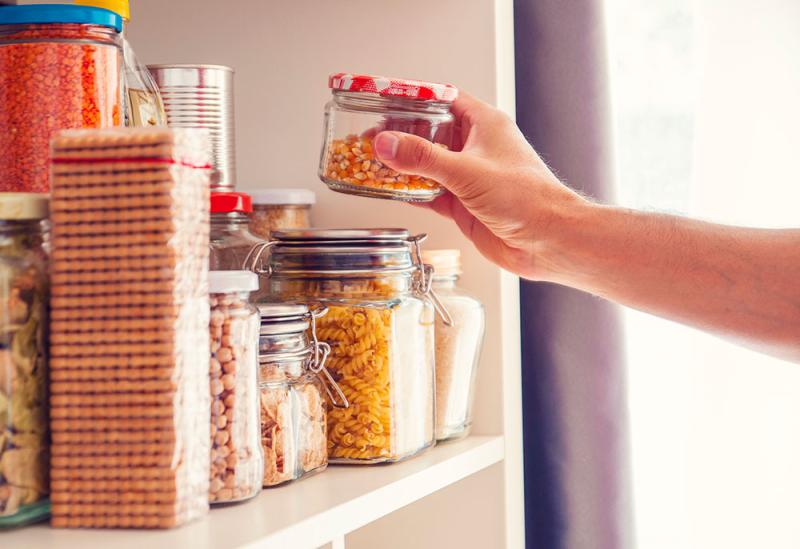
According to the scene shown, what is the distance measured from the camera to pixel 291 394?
82 cm

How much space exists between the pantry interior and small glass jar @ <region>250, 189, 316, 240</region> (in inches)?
2.8

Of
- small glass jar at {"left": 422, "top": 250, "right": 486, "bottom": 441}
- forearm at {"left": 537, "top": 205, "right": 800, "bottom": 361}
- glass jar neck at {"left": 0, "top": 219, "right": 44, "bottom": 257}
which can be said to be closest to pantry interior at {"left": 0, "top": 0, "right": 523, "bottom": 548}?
small glass jar at {"left": 422, "top": 250, "right": 486, "bottom": 441}

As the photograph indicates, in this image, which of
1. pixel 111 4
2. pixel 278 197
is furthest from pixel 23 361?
pixel 278 197

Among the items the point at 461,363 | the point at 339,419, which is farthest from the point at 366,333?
the point at 461,363

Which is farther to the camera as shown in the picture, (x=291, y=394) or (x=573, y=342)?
(x=573, y=342)

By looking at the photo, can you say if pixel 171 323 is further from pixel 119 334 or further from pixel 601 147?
pixel 601 147

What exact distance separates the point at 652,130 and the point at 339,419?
27.9 inches

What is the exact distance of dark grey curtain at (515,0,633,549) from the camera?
4.11 feet

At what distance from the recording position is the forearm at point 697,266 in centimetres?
99

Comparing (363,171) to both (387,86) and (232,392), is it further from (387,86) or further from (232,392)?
(232,392)

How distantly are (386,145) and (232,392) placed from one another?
0.29 metres

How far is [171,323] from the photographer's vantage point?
643 millimetres

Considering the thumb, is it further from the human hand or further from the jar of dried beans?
the jar of dried beans

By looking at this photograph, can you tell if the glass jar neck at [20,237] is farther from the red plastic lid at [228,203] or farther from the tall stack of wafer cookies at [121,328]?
the red plastic lid at [228,203]
